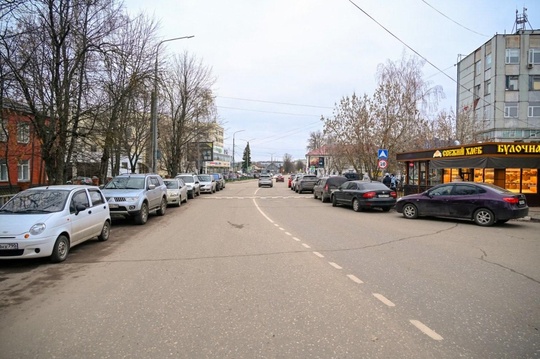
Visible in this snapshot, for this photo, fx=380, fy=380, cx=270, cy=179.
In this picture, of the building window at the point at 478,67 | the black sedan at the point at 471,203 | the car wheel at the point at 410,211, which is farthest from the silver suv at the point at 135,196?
the building window at the point at 478,67

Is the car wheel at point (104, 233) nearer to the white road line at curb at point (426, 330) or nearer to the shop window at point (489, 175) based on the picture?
the white road line at curb at point (426, 330)

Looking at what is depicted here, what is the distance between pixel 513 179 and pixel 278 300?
59.3 ft

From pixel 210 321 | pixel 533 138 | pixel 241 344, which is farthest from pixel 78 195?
pixel 533 138

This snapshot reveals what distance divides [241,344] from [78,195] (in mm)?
6847

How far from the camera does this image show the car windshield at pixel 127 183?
572 inches

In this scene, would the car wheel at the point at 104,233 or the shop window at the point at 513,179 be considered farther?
the shop window at the point at 513,179

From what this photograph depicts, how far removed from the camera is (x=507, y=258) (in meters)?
7.74

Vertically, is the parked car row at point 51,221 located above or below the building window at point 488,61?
below

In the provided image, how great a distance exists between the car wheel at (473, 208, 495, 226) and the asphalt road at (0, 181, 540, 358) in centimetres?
266

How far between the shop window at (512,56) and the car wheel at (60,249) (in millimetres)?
47777

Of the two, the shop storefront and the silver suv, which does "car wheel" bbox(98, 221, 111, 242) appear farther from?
the shop storefront

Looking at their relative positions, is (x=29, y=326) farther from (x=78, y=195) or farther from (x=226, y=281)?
(x=78, y=195)

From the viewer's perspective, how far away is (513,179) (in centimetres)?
1869

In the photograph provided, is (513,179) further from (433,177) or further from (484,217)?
(484,217)
